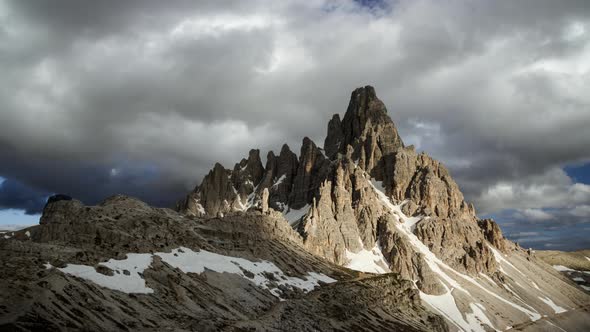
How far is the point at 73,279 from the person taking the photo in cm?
6406

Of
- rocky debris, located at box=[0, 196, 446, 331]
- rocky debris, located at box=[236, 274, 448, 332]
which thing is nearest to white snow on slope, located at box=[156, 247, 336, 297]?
rocky debris, located at box=[0, 196, 446, 331]

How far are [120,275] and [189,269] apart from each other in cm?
1984

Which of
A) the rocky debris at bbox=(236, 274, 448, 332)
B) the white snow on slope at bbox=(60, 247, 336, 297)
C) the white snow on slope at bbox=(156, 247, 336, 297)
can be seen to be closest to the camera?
the white snow on slope at bbox=(60, 247, 336, 297)

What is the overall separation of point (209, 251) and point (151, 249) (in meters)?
19.6

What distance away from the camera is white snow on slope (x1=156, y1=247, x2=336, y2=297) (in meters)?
95.1

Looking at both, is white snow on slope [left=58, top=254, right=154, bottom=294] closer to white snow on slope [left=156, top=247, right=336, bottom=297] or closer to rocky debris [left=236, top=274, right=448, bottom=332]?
white snow on slope [left=156, top=247, right=336, bottom=297]

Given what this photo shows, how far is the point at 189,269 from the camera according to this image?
93.5 meters

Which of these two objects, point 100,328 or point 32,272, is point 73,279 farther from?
point 100,328

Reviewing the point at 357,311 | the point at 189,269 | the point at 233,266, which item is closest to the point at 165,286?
the point at 189,269

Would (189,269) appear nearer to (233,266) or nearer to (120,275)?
(233,266)

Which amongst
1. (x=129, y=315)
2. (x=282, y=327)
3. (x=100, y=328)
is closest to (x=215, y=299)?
(x=282, y=327)

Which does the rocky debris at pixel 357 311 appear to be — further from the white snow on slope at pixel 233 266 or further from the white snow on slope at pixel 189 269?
the white snow on slope at pixel 189 269

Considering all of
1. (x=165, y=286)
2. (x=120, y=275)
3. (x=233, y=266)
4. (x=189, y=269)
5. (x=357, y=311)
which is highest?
(x=233, y=266)

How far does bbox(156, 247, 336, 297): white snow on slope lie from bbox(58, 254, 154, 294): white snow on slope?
9.81 m
